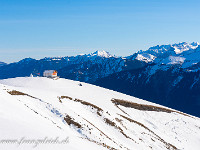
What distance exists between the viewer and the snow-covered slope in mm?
21598

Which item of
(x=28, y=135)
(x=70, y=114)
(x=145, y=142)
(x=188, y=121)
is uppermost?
(x=28, y=135)

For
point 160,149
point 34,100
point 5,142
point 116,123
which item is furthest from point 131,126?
point 5,142

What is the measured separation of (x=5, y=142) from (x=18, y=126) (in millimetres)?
4188

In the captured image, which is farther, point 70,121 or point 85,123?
point 85,123

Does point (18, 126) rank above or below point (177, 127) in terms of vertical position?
above

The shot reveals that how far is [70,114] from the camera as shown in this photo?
39969mm

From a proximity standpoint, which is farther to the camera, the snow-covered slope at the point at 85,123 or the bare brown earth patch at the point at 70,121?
the bare brown earth patch at the point at 70,121

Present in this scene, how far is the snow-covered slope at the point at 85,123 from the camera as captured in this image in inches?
850

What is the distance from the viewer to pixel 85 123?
38.4m

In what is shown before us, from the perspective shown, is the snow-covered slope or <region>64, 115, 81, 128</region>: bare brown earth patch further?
<region>64, 115, 81, 128</region>: bare brown earth patch

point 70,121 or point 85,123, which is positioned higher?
point 70,121

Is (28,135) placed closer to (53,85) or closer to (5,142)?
(5,142)

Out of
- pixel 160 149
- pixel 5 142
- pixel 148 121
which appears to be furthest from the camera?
pixel 148 121

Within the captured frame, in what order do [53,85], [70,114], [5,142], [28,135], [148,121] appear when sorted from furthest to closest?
[53,85]
[148,121]
[70,114]
[28,135]
[5,142]
